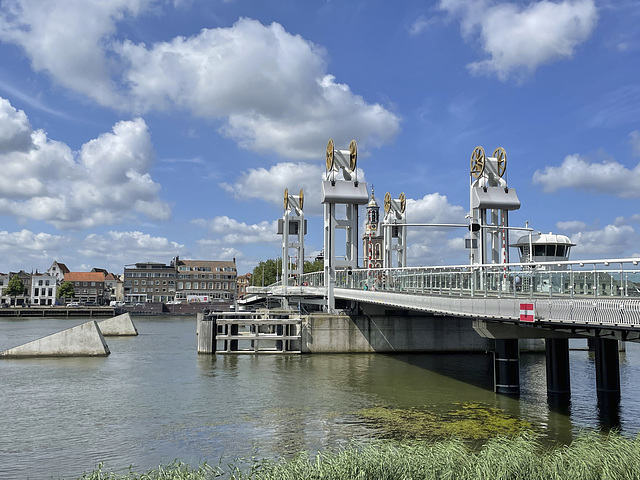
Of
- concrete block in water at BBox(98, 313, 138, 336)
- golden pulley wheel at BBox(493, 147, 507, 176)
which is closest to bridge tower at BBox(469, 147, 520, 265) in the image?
golden pulley wheel at BBox(493, 147, 507, 176)

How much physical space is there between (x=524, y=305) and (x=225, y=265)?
6095 inches

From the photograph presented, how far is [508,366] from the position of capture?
29.6 metres

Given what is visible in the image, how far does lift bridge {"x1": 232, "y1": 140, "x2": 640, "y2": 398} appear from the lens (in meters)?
19.1

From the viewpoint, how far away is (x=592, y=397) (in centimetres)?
2875

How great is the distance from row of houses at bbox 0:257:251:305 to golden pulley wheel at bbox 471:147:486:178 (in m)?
120

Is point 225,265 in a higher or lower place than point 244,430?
higher

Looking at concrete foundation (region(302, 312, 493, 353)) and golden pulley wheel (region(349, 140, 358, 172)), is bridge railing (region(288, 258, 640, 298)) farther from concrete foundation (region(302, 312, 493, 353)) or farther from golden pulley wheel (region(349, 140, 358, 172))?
golden pulley wheel (region(349, 140, 358, 172))

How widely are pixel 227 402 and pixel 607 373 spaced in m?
18.3

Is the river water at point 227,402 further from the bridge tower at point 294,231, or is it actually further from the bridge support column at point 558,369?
the bridge tower at point 294,231

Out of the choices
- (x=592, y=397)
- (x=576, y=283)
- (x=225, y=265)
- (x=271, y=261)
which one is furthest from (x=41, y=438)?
(x=225, y=265)

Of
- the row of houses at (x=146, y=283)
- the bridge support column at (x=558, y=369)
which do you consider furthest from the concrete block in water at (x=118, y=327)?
the row of houses at (x=146, y=283)

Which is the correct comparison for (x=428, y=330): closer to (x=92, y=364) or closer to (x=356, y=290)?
(x=356, y=290)

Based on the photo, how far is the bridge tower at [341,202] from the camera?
5441 centimetres

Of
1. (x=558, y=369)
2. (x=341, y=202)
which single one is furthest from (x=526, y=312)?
(x=341, y=202)
